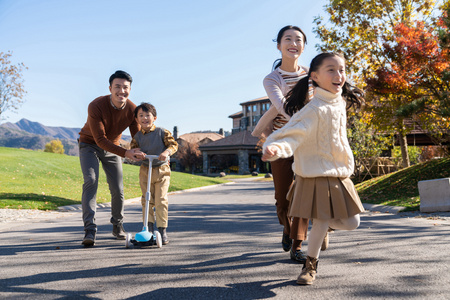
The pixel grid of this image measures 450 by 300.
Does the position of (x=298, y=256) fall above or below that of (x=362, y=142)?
below

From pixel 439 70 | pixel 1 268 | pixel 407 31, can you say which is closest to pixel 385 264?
pixel 1 268

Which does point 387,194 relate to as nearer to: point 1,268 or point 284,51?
point 284,51

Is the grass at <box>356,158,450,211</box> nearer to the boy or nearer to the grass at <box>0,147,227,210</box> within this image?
the boy

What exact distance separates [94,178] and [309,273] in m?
3.11

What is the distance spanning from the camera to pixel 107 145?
4.77m

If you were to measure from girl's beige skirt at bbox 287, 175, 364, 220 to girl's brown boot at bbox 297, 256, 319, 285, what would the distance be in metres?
0.37

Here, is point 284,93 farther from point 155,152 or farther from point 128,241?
point 128,241

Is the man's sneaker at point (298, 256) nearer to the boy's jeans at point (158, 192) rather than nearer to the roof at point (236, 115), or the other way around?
the boy's jeans at point (158, 192)

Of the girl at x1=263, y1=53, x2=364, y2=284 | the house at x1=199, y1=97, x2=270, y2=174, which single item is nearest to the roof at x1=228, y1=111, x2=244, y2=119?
the house at x1=199, y1=97, x2=270, y2=174

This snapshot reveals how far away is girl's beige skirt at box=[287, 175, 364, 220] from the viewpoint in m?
2.93

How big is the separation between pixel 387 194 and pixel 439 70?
4.11 meters

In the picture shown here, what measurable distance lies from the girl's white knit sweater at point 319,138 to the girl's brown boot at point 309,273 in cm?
69

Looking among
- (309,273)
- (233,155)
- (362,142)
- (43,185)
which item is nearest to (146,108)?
(309,273)

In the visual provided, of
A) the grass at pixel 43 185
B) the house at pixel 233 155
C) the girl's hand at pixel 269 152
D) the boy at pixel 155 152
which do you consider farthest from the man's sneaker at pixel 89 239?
the house at pixel 233 155
